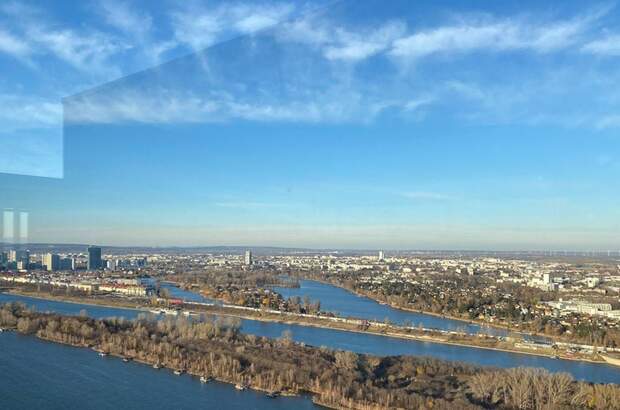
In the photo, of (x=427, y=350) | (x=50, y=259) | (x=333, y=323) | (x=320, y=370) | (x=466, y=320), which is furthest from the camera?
(x=466, y=320)

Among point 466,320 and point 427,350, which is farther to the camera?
point 466,320

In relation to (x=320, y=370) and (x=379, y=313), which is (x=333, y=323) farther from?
(x=320, y=370)

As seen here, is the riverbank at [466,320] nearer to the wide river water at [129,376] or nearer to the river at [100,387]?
the wide river water at [129,376]

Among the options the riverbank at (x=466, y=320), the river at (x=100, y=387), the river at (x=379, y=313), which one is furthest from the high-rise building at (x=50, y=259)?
the riverbank at (x=466, y=320)

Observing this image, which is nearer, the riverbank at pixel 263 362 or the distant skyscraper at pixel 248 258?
the riverbank at pixel 263 362

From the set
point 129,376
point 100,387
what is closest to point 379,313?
point 129,376

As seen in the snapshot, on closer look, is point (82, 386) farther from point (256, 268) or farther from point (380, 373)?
point (256, 268)

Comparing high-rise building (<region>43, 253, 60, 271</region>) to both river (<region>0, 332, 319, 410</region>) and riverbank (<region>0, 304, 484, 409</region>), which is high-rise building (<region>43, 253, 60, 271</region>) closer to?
riverbank (<region>0, 304, 484, 409</region>)
